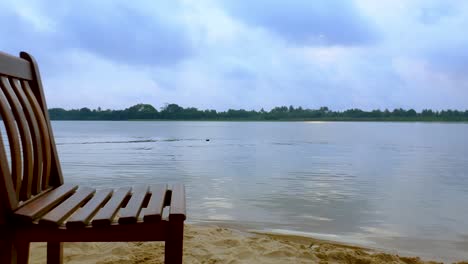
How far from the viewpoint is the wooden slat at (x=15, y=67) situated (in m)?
2.29

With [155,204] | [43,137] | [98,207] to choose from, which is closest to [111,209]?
[98,207]

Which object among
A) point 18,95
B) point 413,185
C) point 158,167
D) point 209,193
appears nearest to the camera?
point 18,95

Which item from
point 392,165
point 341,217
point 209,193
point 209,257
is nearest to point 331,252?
point 209,257

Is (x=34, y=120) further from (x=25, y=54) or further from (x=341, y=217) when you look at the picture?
(x=341, y=217)

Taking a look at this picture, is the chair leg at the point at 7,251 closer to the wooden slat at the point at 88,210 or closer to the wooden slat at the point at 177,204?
the wooden slat at the point at 88,210

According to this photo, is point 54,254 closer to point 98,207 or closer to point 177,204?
point 98,207

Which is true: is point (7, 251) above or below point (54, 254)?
above

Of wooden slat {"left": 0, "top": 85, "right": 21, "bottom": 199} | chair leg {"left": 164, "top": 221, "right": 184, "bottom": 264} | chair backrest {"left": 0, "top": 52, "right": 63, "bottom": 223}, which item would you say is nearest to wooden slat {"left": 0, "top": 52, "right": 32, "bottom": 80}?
chair backrest {"left": 0, "top": 52, "right": 63, "bottom": 223}

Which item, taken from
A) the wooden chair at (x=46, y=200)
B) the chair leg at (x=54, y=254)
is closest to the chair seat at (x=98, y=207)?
the wooden chair at (x=46, y=200)

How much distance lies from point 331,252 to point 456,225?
2851mm

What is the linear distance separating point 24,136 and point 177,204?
0.83m

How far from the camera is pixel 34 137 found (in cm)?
239

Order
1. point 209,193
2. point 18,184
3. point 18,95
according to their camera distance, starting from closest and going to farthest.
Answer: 1. point 18,184
2. point 18,95
3. point 209,193

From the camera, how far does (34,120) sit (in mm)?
2438
